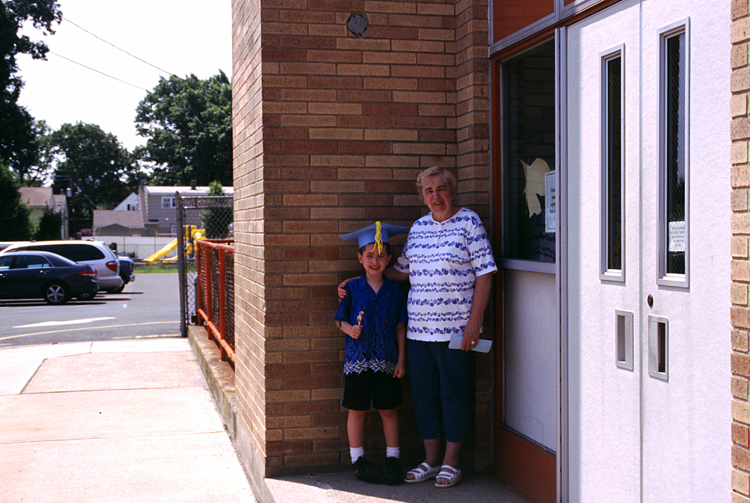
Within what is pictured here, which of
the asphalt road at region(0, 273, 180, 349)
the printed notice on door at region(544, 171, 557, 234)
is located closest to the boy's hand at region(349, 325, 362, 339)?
the printed notice on door at region(544, 171, 557, 234)

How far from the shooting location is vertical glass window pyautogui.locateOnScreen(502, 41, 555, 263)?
11.7 feet

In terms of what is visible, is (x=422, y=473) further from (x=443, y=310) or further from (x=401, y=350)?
(x=443, y=310)

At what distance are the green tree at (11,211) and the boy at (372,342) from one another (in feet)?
116

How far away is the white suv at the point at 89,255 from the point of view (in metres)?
20.3

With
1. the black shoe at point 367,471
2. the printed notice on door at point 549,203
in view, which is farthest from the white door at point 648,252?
the black shoe at point 367,471

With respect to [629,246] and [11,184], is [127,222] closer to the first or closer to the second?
[11,184]

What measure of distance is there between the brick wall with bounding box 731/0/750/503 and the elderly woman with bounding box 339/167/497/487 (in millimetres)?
1451

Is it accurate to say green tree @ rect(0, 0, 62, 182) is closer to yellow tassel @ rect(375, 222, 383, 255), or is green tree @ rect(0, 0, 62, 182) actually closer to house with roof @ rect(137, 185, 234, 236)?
house with roof @ rect(137, 185, 234, 236)

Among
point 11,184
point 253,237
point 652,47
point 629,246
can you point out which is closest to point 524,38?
point 652,47

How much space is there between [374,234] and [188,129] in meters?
73.3

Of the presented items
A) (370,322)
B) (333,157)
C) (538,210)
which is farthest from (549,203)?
(333,157)

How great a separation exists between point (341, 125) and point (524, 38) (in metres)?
1.13

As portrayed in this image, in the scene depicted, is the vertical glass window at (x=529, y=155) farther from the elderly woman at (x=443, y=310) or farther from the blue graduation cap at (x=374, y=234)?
the blue graduation cap at (x=374, y=234)

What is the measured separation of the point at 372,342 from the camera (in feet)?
12.6
